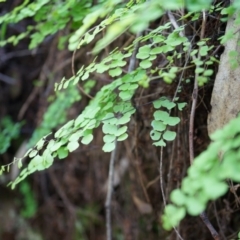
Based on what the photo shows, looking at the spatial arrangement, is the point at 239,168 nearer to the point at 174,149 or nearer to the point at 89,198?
the point at 174,149

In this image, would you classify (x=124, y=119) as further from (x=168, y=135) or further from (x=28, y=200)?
(x=28, y=200)

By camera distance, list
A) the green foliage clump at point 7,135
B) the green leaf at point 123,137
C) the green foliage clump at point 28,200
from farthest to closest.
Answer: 1. the green foliage clump at point 28,200
2. the green foliage clump at point 7,135
3. the green leaf at point 123,137

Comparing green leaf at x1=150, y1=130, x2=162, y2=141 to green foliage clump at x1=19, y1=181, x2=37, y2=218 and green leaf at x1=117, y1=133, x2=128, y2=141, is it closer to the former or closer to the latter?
green leaf at x1=117, y1=133, x2=128, y2=141

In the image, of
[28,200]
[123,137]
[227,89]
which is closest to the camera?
[123,137]

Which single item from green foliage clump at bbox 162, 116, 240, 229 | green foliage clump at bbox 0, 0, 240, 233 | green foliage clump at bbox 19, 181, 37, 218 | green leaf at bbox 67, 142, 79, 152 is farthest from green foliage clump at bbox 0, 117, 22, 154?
green foliage clump at bbox 162, 116, 240, 229

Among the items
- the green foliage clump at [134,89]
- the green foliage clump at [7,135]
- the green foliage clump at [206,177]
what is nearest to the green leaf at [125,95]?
the green foliage clump at [134,89]

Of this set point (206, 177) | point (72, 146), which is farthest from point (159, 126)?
point (206, 177)

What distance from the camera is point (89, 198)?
1.86 meters

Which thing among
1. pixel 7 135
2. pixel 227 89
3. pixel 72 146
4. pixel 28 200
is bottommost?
pixel 28 200

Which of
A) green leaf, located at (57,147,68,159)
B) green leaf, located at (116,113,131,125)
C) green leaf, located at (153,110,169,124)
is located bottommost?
green leaf, located at (153,110,169,124)

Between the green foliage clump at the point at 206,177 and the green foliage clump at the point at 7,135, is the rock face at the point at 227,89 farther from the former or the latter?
the green foliage clump at the point at 7,135

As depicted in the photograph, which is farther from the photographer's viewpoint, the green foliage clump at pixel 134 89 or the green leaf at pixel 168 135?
the green leaf at pixel 168 135

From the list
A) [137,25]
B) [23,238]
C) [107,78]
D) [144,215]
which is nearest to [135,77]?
[137,25]

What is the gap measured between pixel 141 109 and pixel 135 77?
39 centimetres
